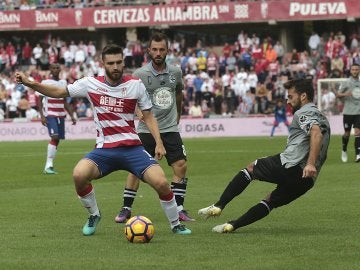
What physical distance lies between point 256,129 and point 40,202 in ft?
84.6

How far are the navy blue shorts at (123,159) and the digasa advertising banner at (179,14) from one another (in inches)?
1505

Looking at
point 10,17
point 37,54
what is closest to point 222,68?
point 37,54

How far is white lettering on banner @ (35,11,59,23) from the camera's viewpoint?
176ft

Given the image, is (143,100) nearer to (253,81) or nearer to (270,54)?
(253,81)

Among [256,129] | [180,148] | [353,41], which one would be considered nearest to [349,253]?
[180,148]

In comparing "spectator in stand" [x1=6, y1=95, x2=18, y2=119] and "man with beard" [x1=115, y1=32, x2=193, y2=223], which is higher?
"man with beard" [x1=115, y1=32, x2=193, y2=223]

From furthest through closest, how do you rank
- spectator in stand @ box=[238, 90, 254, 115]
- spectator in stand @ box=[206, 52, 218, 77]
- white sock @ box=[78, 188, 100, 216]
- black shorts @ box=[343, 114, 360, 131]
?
spectator in stand @ box=[206, 52, 218, 77] < spectator in stand @ box=[238, 90, 254, 115] < black shorts @ box=[343, 114, 360, 131] < white sock @ box=[78, 188, 100, 216]

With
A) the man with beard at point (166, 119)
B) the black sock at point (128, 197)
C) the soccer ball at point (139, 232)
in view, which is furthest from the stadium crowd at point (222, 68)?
the soccer ball at point (139, 232)

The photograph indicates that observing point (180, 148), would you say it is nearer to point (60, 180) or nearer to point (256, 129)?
point (60, 180)

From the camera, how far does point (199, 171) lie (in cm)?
2197

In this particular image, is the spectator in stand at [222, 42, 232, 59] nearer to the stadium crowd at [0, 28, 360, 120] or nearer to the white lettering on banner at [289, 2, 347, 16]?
the stadium crowd at [0, 28, 360, 120]

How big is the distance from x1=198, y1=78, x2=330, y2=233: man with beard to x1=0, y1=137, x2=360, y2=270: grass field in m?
0.31

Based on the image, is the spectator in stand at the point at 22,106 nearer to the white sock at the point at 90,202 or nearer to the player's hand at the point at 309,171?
the white sock at the point at 90,202

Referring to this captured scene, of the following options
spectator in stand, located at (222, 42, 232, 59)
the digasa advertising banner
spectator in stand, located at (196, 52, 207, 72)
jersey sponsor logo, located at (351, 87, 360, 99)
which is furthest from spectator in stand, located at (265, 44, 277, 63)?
jersey sponsor logo, located at (351, 87, 360, 99)
